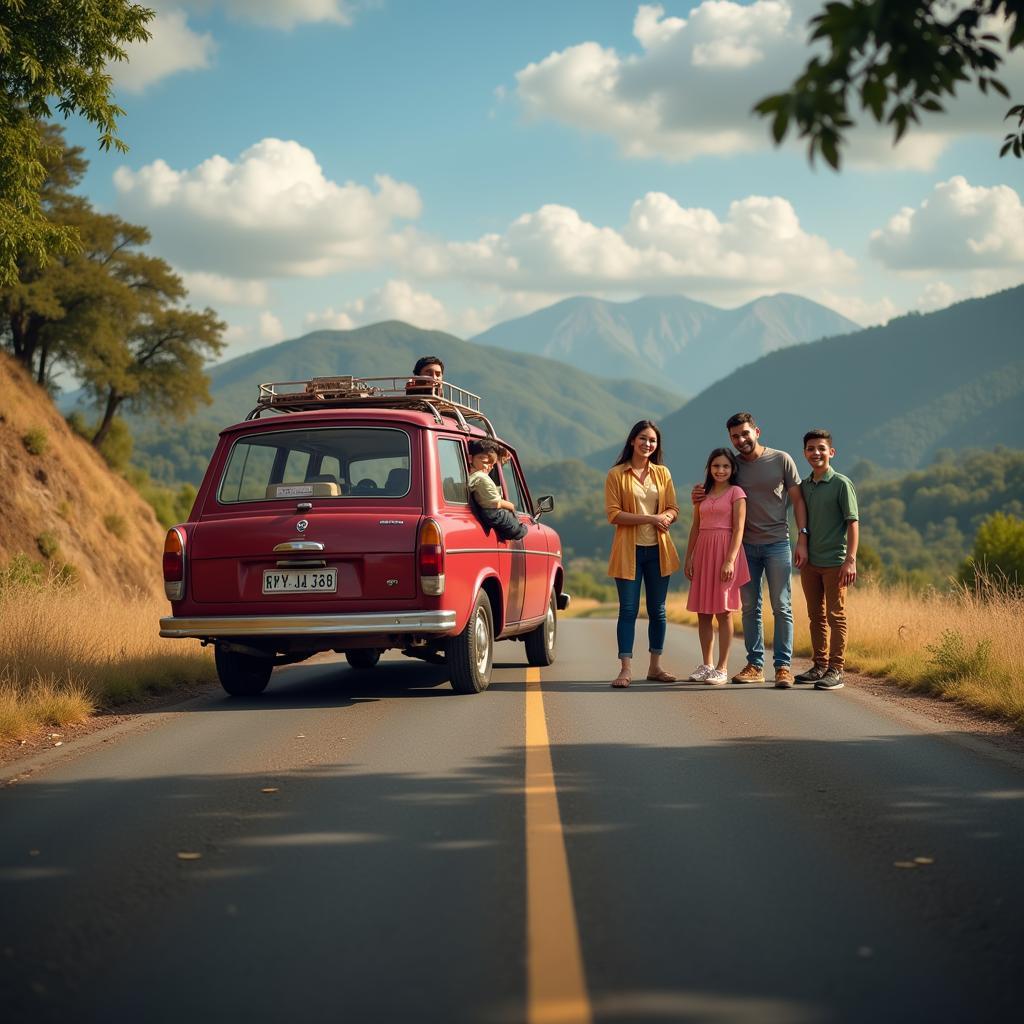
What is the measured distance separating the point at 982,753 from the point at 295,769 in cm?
391

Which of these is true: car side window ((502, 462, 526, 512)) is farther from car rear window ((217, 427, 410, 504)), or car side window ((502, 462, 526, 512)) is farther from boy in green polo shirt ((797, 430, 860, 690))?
boy in green polo shirt ((797, 430, 860, 690))

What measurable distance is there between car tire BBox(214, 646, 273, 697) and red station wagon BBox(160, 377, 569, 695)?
0.04 ft

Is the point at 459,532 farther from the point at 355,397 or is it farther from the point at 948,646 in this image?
the point at 948,646

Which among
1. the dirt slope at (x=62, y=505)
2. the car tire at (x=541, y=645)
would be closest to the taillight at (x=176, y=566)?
the car tire at (x=541, y=645)

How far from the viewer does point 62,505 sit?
3259cm

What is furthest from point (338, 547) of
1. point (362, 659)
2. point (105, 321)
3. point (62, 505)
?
point (105, 321)

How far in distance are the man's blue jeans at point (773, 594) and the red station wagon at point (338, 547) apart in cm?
217

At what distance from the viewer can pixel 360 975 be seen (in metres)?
3.21

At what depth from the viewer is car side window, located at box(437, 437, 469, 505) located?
357 inches

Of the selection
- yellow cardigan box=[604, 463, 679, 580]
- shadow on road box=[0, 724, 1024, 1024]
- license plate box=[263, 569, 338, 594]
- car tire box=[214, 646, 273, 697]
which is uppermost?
yellow cardigan box=[604, 463, 679, 580]

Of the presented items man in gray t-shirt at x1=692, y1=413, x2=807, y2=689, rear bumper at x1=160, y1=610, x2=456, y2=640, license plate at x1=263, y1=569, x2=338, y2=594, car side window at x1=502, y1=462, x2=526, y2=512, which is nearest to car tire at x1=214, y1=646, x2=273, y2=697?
rear bumper at x1=160, y1=610, x2=456, y2=640

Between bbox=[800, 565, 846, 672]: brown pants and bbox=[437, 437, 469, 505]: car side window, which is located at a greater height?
bbox=[437, 437, 469, 505]: car side window

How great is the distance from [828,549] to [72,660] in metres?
6.45

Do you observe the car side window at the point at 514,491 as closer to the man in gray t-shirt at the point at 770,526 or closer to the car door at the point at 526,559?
the car door at the point at 526,559
